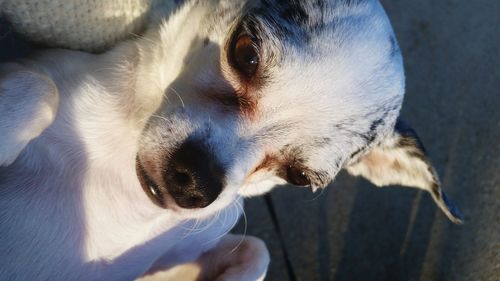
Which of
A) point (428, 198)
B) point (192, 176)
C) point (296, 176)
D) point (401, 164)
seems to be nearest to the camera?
point (192, 176)

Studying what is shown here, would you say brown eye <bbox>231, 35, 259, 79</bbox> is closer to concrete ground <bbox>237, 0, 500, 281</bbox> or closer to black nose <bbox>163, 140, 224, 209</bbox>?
black nose <bbox>163, 140, 224, 209</bbox>

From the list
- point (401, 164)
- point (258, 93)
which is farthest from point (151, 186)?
point (401, 164)

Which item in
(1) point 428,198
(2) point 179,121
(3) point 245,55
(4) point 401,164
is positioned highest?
(3) point 245,55

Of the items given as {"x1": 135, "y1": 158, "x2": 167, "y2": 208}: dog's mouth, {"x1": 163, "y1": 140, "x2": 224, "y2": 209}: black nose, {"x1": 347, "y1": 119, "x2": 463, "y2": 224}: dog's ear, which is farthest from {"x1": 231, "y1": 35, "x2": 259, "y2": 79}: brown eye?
{"x1": 347, "y1": 119, "x2": 463, "y2": 224}: dog's ear

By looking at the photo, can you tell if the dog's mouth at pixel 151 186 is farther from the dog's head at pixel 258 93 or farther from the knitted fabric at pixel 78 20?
the knitted fabric at pixel 78 20

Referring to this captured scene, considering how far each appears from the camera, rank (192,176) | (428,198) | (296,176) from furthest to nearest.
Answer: (428,198)
(296,176)
(192,176)

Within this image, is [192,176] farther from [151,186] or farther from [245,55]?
[245,55]

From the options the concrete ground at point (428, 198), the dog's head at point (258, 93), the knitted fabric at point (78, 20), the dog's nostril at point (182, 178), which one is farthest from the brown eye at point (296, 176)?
the concrete ground at point (428, 198)
